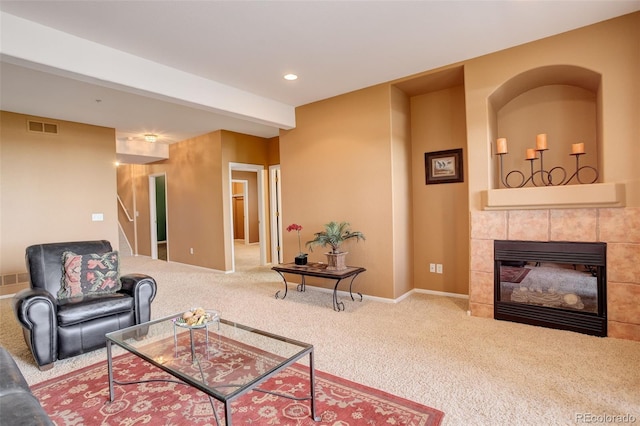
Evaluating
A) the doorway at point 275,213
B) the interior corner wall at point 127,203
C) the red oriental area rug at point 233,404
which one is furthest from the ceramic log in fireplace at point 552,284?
the interior corner wall at point 127,203

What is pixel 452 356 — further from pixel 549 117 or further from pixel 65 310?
pixel 65 310

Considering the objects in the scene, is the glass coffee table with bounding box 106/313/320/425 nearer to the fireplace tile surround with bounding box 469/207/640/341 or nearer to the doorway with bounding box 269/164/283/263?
the fireplace tile surround with bounding box 469/207/640/341

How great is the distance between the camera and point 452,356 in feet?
8.75

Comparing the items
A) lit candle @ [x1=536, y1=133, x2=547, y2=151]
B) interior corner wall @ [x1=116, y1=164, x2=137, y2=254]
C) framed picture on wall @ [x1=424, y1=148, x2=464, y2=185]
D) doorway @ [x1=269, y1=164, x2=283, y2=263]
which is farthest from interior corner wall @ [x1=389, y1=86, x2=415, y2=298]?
interior corner wall @ [x1=116, y1=164, x2=137, y2=254]

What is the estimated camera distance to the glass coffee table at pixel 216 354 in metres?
1.68

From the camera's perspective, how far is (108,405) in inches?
82.1

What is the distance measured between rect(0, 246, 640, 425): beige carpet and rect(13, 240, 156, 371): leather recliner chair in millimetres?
142

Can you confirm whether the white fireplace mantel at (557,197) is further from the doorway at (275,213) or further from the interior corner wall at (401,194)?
the doorway at (275,213)

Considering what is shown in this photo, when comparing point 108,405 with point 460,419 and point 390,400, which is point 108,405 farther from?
point 460,419

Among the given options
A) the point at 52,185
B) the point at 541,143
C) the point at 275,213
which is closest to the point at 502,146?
the point at 541,143

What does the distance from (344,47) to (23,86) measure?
362 cm

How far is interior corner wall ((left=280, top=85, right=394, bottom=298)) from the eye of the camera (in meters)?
4.17

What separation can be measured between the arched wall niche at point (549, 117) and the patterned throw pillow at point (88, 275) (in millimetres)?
3884

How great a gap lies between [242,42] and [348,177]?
2054mm
